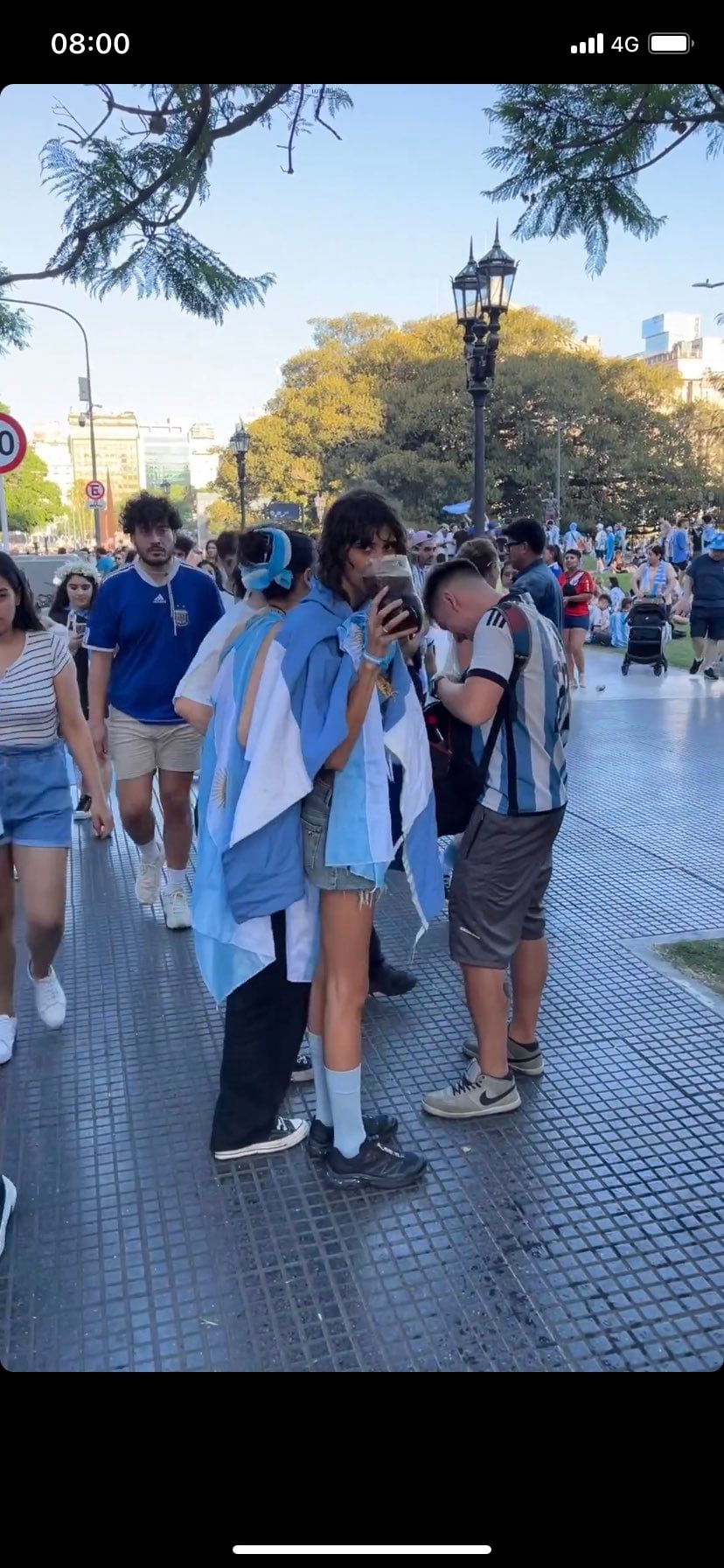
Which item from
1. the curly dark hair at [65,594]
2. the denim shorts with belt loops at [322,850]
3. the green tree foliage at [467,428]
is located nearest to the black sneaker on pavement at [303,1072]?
the denim shorts with belt loops at [322,850]

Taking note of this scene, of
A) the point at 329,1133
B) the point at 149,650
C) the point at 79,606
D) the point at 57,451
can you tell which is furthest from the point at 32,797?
the point at 57,451

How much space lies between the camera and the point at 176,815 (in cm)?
505

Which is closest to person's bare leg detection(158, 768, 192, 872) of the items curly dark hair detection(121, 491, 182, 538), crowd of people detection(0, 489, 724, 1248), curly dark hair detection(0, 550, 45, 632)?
crowd of people detection(0, 489, 724, 1248)

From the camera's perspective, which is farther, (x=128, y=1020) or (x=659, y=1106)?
(x=128, y=1020)

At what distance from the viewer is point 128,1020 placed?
415cm

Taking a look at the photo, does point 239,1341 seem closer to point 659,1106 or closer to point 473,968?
point 473,968

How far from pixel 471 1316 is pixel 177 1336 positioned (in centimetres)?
67

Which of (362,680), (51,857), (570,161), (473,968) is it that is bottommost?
(473,968)

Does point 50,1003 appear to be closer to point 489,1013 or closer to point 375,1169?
point 375,1169

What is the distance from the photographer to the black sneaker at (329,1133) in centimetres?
317
